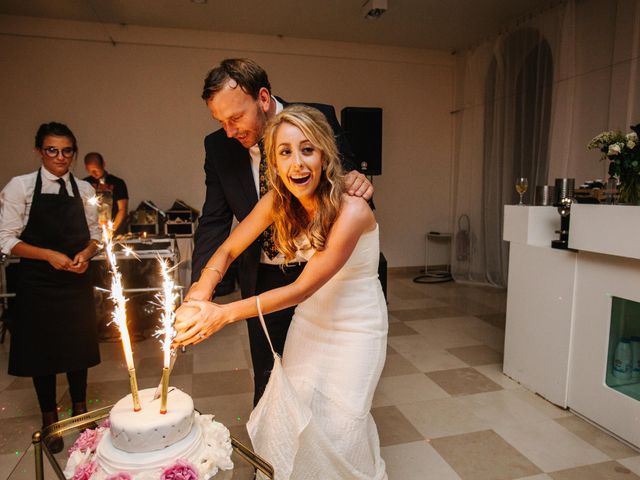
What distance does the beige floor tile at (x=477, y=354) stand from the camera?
3.58 metres

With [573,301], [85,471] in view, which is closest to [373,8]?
[573,301]

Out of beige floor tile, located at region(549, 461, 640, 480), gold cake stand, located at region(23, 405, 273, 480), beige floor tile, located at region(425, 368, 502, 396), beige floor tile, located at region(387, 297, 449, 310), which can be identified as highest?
gold cake stand, located at region(23, 405, 273, 480)

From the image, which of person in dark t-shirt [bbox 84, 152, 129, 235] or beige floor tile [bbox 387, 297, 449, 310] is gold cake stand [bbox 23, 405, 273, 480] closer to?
person in dark t-shirt [bbox 84, 152, 129, 235]

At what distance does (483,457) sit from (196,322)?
1850mm

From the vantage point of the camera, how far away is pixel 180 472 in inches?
36.3

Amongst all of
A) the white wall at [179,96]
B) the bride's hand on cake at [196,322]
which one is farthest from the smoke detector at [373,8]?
the bride's hand on cake at [196,322]

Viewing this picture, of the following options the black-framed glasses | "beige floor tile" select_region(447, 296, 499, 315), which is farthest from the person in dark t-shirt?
"beige floor tile" select_region(447, 296, 499, 315)

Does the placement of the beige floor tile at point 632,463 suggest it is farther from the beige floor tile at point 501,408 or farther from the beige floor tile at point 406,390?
the beige floor tile at point 406,390

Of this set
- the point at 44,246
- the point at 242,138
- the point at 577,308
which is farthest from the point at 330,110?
the point at 577,308

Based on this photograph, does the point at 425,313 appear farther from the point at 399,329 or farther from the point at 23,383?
the point at 23,383

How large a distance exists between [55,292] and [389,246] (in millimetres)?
5516

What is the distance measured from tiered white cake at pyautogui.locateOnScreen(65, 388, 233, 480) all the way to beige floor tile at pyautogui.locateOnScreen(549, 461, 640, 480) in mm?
1842

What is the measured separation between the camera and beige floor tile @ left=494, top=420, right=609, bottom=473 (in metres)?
2.24

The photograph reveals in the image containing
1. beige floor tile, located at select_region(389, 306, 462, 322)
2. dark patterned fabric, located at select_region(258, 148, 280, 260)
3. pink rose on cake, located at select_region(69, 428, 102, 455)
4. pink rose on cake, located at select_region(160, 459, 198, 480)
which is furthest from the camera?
beige floor tile, located at select_region(389, 306, 462, 322)
